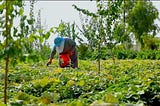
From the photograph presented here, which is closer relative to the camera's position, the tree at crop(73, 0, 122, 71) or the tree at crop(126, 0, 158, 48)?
the tree at crop(73, 0, 122, 71)

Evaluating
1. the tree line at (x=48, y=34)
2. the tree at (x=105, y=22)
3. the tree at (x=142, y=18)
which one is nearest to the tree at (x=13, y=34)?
the tree line at (x=48, y=34)

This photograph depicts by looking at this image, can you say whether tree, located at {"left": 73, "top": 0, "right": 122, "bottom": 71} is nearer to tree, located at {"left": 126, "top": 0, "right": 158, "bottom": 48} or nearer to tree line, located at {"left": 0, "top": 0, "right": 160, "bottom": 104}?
tree line, located at {"left": 0, "top": 0, "right": 160, "bottom": 104}

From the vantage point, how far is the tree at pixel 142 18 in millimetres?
47562

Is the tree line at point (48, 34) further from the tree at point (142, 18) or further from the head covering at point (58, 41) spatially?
the tree at point (142, 18)

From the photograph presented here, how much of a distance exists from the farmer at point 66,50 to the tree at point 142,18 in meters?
31.2

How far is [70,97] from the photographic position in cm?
693

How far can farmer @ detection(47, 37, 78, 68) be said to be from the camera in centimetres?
1521

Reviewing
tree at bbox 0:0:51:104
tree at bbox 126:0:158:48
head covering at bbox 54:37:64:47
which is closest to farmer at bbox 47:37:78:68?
head covering at bbox 54:37:64:47

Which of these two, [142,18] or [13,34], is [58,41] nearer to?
[13,34]

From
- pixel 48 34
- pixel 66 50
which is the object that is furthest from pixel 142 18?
pixel 48 34

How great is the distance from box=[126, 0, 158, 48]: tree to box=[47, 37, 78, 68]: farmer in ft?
102

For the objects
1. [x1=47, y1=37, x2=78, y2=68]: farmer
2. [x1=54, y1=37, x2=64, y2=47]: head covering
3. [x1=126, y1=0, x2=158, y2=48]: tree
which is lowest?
[x1=47, y1=37, x2=78, y2=68]: farmer

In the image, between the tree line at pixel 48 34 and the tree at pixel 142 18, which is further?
the tree at pixel 142 18

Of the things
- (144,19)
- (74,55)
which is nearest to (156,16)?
(144,19)
